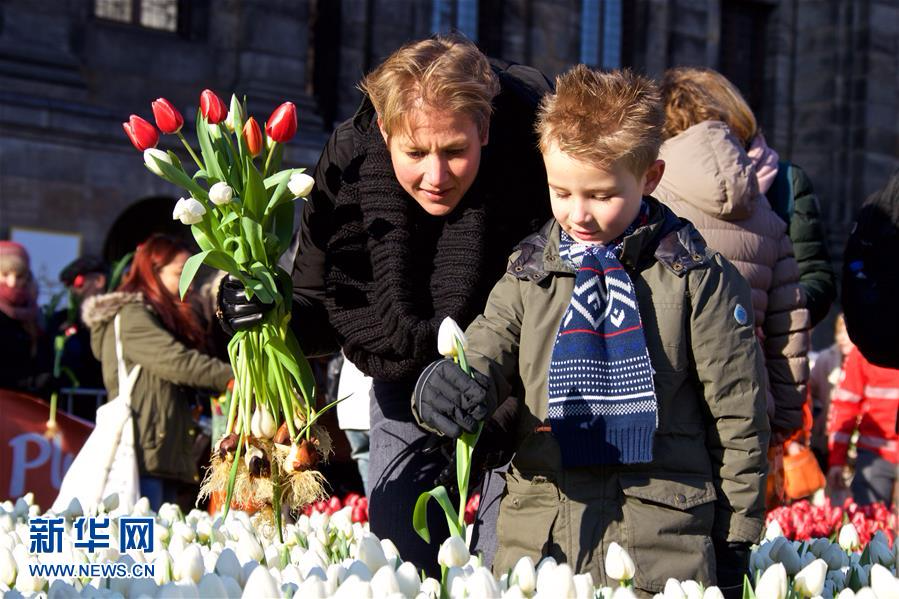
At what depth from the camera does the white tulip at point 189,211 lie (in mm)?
3613

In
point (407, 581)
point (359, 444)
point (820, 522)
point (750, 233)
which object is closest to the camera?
point (407, 581)

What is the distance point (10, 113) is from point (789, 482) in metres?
8.86

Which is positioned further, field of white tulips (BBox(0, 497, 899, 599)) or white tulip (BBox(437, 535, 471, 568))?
white tulip (BBox(437, 535, 471, 568))

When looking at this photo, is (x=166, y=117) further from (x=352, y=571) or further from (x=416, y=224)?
(x=352, y=571)

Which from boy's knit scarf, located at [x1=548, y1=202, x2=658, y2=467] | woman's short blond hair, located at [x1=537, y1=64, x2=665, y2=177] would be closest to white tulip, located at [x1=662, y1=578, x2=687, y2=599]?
boy's knit scarf, located at [x1=548, y1=202, x2=658, y2=467]

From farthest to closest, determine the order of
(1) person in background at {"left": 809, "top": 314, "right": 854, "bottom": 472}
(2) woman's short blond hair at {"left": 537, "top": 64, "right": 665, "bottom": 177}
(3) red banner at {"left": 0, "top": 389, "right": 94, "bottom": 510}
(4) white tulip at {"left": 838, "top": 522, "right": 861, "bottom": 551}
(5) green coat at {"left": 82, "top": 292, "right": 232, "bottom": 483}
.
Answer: (1) person in background at {"left": 809, "top": 314, "right": 854, "bottom": 472} < (3) red banner at {"left": 0, "top": 389, "right": 94, "bottom": 510} < (5) green coat at {"left": 82, "top": 292, "right": 232, "bottom": 483} < (4) white tulip at {"left": 838, "top": 522, "right": 861, "bottom": 551} < (2) woman's short blond hair at {"left": 537, "top": 64, "right": 665, "bottom": 177}

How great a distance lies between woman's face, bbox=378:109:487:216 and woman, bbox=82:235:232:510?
3.65 m

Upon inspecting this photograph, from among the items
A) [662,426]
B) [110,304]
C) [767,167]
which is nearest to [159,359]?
[110,304]

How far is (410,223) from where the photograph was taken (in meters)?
3.74

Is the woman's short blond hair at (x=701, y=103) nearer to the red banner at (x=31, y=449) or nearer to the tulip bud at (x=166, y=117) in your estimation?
the tulip bud at (x=166, y=117)

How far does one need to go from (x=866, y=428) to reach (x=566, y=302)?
5.16 metres

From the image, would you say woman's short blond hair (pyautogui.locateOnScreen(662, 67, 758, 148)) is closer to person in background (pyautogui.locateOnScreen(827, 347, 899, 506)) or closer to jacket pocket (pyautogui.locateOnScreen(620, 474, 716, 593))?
jacket pocket (pyautogui.locateOnScreen(620, 474, 716, 593))

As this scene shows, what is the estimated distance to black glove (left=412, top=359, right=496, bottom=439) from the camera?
2.92 meters

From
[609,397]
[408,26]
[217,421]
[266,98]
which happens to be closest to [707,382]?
[609,397]
